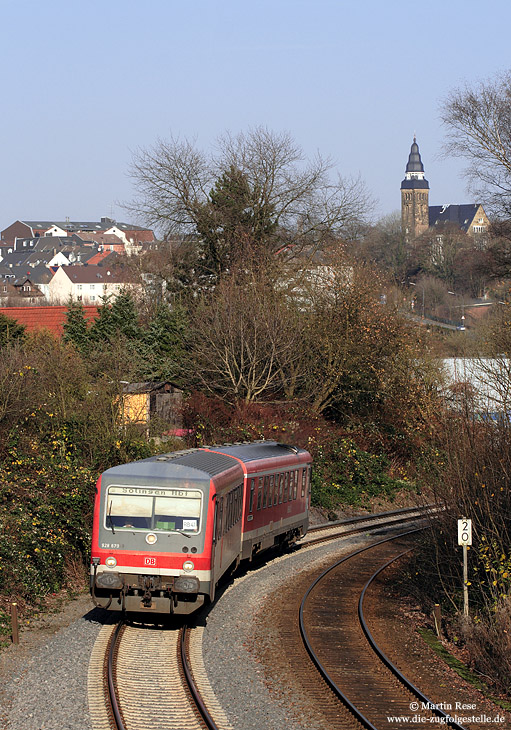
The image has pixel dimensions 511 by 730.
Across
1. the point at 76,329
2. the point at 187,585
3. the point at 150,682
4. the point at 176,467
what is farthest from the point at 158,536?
the point at 76,329

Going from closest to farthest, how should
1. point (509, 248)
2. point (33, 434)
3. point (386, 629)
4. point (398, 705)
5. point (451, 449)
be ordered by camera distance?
1. point (398, 705)
2. point (386, 629)
3. point (451, 449)
4. point (33, 434)
5. point (509, 248)

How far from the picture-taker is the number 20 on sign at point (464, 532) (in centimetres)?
1552

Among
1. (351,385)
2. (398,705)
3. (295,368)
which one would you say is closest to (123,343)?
(295,368)

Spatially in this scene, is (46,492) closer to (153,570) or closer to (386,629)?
(153,570)

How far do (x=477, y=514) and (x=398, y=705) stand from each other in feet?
19.0

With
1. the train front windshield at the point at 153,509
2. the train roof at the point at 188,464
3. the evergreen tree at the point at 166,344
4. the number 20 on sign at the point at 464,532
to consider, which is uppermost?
the evergreen tree at the point at 166,344

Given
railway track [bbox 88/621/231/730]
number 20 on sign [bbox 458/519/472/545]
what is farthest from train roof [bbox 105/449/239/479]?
number 20 on sign [bbox 458/519/472/545]

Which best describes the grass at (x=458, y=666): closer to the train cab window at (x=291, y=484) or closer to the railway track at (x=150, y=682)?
the railway track at (x=150, y=682)

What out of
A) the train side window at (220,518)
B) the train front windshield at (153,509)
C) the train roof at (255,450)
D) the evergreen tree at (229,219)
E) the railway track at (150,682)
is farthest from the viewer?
the evergreen tree at (229,219)

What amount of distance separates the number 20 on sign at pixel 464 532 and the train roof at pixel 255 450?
5.28 meters

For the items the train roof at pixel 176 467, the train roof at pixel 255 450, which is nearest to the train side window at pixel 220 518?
the train roof at pixel 176 467

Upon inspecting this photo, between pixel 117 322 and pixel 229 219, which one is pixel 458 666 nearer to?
pixel 117 322

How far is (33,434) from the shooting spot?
24203 millimetres

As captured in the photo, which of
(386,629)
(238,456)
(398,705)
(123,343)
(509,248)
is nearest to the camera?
(398,705)
